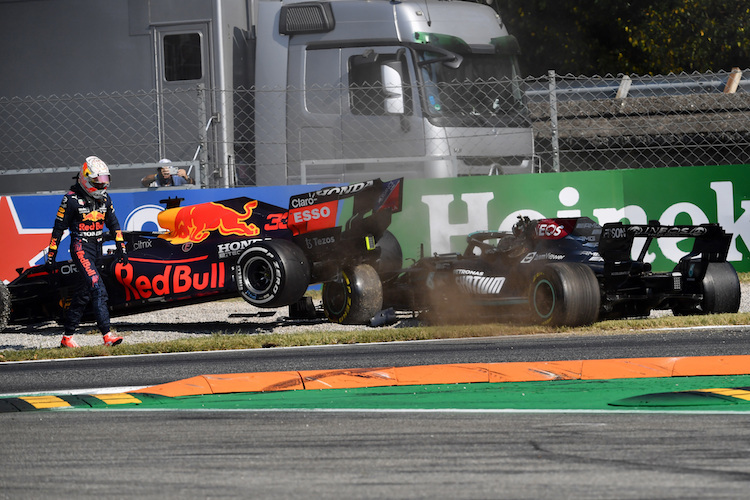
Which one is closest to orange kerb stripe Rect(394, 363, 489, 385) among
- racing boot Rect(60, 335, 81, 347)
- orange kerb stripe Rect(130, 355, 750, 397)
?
orange kerb stripe Rect(130, 355, 750, 397)

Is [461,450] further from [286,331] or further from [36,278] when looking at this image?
[36,278]

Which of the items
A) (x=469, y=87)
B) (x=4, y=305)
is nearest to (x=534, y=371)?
(x=4, y=305)

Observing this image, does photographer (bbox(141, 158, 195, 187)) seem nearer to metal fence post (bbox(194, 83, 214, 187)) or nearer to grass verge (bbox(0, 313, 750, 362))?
metal fence post (bbox(194, 83, 214, 187))

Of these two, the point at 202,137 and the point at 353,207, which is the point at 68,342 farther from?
the point at 202,137

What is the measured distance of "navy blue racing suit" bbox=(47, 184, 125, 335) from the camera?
28.6 feet

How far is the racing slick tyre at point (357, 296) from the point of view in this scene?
8.77m

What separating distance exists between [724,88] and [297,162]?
6.34 meters

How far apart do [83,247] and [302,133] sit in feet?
14.1

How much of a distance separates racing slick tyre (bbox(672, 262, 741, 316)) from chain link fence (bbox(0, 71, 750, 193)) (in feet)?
11.8

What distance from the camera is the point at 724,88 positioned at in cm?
1453

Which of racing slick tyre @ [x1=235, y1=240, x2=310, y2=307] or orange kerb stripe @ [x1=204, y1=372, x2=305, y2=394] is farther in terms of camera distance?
racing slick tyre @ [x1=235, y1=240, x2=310, y2=307]

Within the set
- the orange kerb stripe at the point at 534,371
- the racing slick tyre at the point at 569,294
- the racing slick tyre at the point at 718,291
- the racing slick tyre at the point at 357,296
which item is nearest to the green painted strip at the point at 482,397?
the orange kerb stripe at the point at 534,371

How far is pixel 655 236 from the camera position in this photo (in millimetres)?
8328

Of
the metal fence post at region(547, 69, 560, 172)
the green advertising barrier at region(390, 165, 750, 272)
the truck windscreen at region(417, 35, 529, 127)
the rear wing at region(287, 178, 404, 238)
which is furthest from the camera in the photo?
the truck windscreen at region(417, 35, 529, 127)
